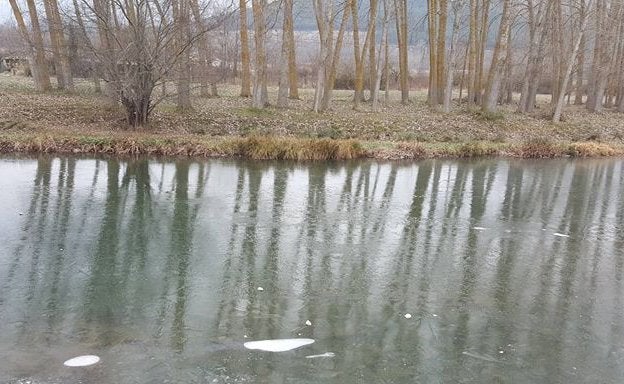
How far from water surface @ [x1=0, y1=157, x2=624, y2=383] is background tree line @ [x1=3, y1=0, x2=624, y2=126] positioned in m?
6.05

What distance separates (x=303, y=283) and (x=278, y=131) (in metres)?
12.6

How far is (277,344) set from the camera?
15.2 feet

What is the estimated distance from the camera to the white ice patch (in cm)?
455

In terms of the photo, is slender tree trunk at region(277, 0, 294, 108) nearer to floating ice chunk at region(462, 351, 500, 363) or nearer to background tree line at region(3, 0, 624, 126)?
background tree line at region(3, 0, 624, 126)

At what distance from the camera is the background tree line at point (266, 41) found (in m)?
16.1

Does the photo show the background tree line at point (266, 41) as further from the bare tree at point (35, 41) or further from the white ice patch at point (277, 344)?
the white ice patch at point (277, 344)

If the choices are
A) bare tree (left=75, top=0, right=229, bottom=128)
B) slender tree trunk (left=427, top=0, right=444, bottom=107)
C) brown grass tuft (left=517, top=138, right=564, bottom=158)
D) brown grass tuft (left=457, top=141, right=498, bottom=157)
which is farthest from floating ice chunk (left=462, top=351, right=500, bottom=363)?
slender tree trunk (left=427, top=0, right=444, bottom=107)

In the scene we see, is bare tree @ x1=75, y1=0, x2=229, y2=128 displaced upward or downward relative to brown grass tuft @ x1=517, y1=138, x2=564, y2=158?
upward

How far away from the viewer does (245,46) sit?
74.8 ft

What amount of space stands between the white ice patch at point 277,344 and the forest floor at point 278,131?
418 inches

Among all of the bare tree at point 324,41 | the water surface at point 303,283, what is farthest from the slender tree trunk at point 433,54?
the water surface at point 303,283

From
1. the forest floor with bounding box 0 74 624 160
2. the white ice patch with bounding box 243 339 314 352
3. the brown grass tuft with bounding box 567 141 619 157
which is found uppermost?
the forest floor with bounding box 0 74 624 160

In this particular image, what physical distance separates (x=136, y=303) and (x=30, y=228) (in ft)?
10.6

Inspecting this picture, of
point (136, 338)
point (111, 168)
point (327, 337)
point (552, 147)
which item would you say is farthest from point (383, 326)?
point (552, 147)
